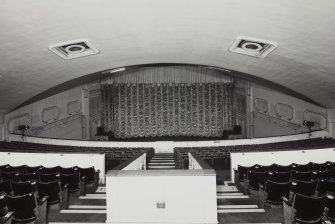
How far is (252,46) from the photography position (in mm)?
12344

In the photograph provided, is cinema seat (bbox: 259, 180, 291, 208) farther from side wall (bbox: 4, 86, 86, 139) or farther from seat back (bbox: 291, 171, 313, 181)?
side wall (bbox: 4, 86, 86, 139)

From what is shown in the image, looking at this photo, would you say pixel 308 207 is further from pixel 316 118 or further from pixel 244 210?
pixel 316 118

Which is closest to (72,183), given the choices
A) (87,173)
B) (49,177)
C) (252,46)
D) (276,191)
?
(49,177)

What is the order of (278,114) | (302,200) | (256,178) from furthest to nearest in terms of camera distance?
(278,114), (256,178), (302,200)

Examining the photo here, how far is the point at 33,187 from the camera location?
5.14 metres

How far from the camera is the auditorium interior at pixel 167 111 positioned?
14.8 feet

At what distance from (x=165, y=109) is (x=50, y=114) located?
863 cm

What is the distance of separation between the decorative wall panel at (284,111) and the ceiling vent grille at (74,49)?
11.9 m

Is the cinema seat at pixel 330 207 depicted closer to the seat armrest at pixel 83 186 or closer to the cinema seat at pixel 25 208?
the cinema seat at pixel 25 208

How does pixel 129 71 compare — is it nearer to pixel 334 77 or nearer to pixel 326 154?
pixel 334 77

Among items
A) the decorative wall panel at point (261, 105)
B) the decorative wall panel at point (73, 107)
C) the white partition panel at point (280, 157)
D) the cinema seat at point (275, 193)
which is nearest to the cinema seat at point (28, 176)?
the cinema seat at point (275, 193)

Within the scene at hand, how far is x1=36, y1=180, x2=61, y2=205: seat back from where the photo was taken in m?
5.39

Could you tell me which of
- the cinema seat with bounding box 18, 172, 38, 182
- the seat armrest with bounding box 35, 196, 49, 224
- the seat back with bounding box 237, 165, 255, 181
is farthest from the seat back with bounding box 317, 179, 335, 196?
the cinema seat with bounding box 18, 172, 38, 182

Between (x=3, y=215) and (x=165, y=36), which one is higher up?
(x=165, y=36)
